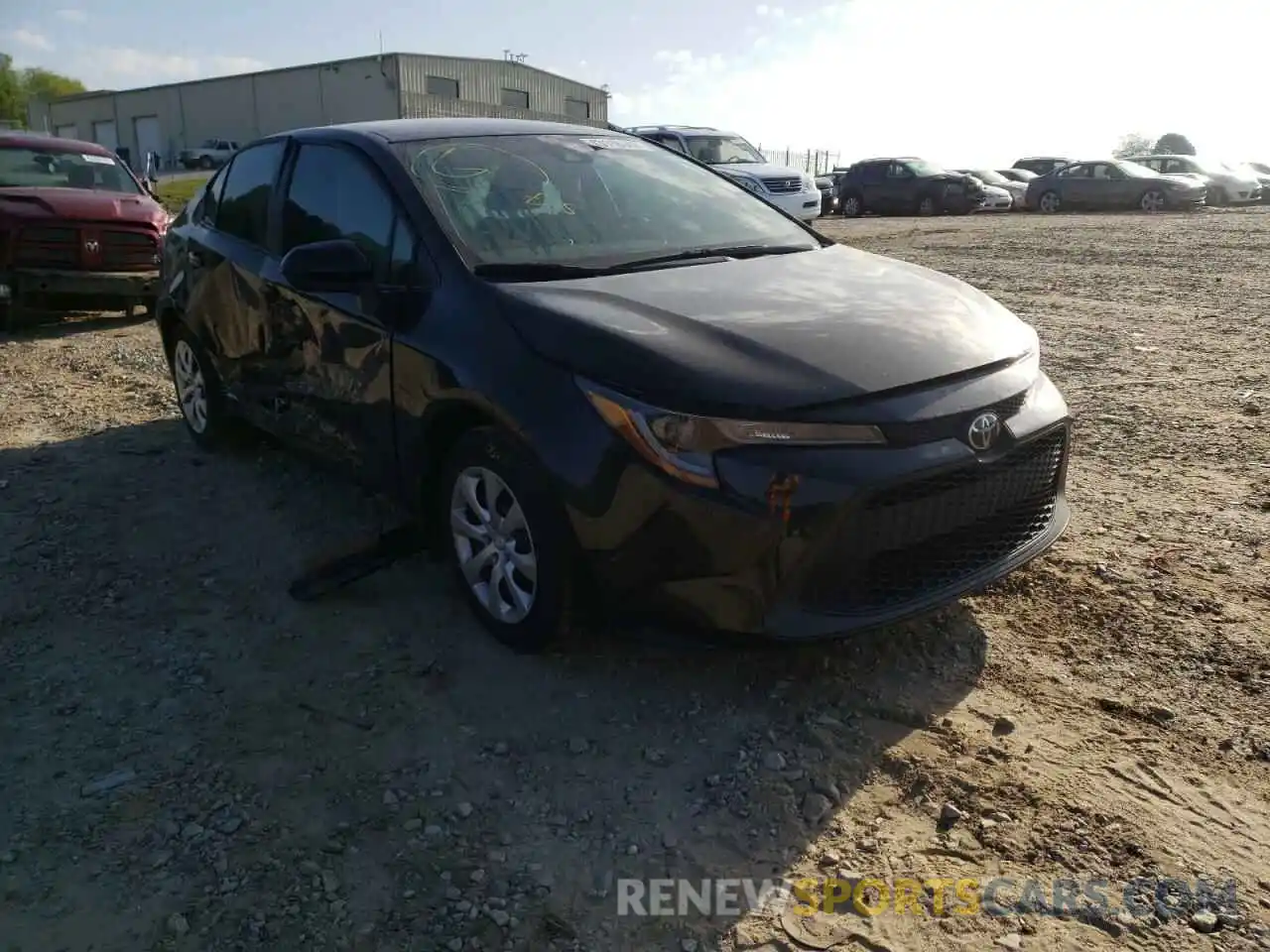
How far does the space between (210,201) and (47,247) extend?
488cm

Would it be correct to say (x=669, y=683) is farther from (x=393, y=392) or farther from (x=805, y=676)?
(x=393, y=392)

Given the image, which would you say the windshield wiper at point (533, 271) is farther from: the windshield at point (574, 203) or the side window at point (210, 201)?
the side window at point (210, 201)

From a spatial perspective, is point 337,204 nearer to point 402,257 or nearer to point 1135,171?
point 402,257

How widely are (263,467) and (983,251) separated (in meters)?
11.2

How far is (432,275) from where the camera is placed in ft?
11.6

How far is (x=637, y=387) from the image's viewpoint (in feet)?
9.41

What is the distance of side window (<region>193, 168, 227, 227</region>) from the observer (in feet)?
17.6

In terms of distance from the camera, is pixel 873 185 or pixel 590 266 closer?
pixel 590 266

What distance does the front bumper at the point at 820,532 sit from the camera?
2.75m

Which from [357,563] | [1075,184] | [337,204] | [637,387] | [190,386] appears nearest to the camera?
[637,387]

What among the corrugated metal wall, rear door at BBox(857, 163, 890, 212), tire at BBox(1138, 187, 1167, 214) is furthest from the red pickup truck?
the corrugated metal wall

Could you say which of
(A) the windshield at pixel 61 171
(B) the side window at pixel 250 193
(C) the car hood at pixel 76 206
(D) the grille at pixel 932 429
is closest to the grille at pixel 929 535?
(D) the grille at pixel 932 429

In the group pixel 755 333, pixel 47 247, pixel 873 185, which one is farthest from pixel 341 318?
pixel 873 185

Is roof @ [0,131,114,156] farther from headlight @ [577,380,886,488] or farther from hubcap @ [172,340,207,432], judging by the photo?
headlight @ [577,380,886,488]
